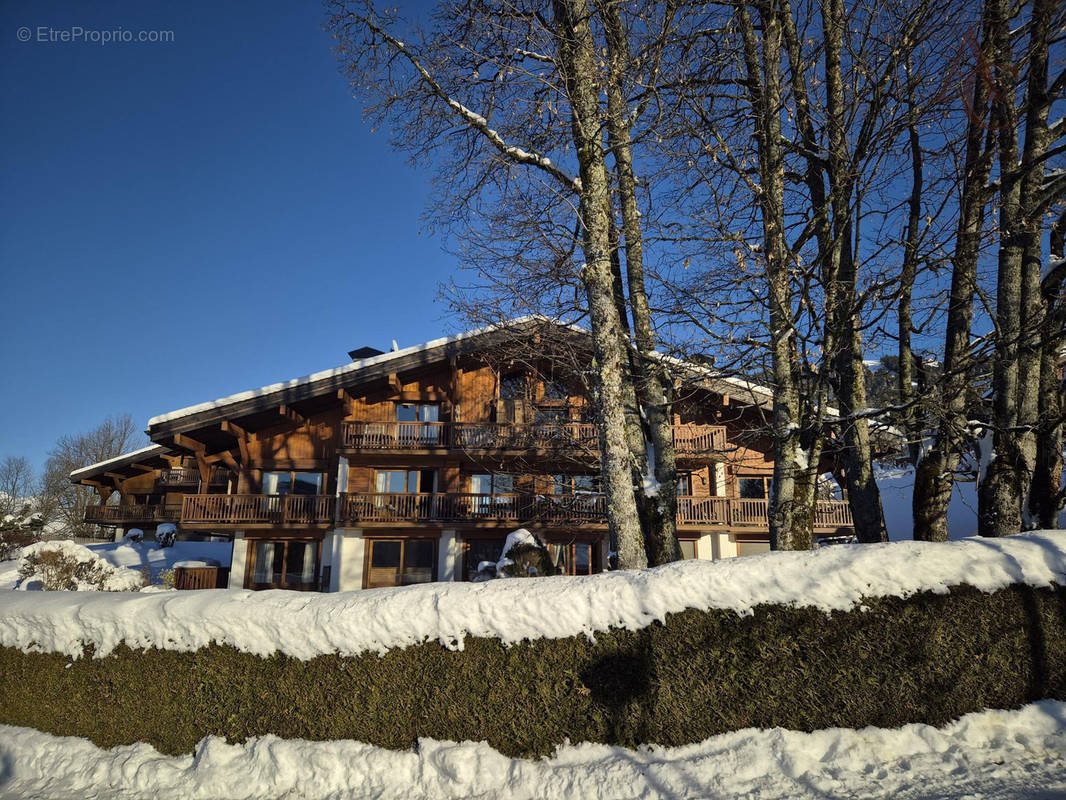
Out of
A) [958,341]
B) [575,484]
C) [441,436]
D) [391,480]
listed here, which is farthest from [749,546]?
[958,341]

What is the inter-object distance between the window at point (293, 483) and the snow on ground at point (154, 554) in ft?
24.1

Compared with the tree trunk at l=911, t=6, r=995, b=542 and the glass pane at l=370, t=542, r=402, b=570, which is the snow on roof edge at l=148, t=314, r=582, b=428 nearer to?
the glass pane at l=370, t=542, r=402, b=570

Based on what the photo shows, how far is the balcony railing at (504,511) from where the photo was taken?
68.9 feet

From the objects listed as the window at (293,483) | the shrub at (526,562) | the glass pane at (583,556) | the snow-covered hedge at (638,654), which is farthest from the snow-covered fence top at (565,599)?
the window at (293,483)

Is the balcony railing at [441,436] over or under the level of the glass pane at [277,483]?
over

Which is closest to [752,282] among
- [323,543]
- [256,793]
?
[256,793]

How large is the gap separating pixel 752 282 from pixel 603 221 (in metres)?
2.19

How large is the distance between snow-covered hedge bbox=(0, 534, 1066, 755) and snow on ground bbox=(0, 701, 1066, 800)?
4.9 inches

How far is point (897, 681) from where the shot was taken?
529 centimetres

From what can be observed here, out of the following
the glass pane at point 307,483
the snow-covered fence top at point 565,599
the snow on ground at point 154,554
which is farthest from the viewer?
the snow on ground at point 154,554

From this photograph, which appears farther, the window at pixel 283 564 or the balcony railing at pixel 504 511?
the window at pixel 283 564

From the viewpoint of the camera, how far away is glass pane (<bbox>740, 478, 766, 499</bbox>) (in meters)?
23.2

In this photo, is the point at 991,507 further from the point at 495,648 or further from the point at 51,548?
the point at 51,548

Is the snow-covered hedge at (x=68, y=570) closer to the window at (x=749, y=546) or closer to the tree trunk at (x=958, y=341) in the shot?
the window at (x=749, y=546)
